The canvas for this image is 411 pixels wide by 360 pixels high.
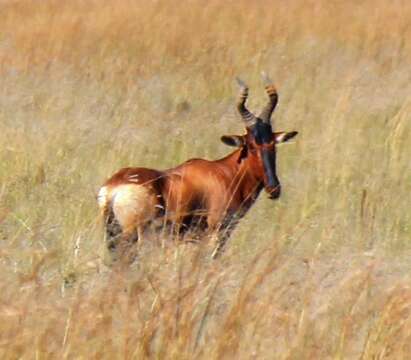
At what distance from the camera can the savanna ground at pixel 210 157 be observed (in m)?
3.60

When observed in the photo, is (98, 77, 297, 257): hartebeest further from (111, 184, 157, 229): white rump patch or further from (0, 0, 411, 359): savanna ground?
(0, 0, 411, 359): savanna ground

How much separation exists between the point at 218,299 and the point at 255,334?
36cm

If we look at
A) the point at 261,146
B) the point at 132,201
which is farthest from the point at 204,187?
the point at 132,201

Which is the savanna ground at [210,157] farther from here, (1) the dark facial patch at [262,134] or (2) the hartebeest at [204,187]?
(1) the dark facial patch at [262,134]

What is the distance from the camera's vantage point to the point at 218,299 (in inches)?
156

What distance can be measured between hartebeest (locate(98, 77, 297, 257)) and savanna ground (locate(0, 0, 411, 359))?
0.20m

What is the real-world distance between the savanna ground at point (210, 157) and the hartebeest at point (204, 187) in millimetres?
203

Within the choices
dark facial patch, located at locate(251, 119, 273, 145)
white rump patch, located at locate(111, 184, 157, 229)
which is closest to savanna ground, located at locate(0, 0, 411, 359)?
white rump patch, located at locate(111, 184, 157, 229)

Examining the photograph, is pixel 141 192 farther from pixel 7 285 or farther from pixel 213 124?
pixel 213 124

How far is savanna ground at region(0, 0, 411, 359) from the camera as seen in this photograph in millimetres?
3600

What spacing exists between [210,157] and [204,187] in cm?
259

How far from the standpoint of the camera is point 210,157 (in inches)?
391

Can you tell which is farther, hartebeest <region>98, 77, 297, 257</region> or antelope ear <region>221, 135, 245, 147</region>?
antelope ear <region>221, 135, 245, 147</region>

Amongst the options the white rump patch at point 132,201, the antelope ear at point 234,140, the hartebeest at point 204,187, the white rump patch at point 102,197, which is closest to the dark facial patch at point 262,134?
the hartebeest at point 204,187
